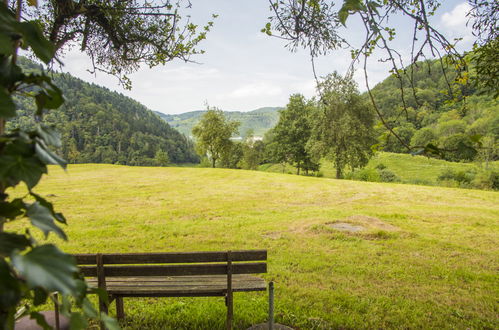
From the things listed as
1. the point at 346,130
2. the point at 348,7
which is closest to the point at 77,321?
the point at 348,7

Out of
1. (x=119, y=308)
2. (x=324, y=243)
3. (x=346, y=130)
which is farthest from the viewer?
(x=346, y=130)

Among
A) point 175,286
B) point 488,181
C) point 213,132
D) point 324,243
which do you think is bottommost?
point 488,181

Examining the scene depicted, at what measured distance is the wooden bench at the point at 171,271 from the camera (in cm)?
409

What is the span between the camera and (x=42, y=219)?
581 millimetres

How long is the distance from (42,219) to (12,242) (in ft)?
0.29

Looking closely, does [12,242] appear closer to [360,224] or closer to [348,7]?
[348,7]

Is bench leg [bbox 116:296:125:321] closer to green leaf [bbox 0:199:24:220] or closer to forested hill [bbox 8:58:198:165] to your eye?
green leaf [bbox 0:199:24:220]

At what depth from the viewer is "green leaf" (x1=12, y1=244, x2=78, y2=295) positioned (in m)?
0.40

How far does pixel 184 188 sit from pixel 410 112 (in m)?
21.6

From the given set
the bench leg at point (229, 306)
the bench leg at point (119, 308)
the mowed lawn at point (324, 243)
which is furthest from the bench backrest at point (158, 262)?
the mowed lawn at point (324, 243)

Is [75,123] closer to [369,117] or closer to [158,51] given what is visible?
[369,117]

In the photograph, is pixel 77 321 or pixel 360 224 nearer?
pixel 77 321

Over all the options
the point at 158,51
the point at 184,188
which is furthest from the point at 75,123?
the point at 158,51

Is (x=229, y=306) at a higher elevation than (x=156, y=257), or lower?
lower
